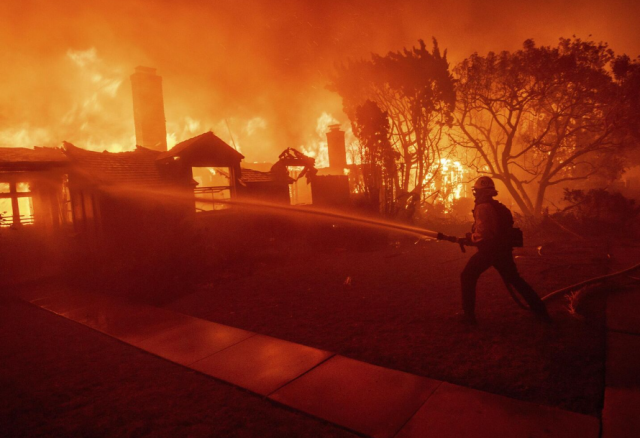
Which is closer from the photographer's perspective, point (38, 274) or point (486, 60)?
point (38, 274)

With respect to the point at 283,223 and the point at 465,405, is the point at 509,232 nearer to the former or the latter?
the point at 465,405

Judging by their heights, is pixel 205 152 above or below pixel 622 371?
above

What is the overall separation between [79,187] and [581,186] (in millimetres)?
38642

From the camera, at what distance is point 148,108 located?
20656 mm

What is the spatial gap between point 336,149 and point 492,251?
2236 cm

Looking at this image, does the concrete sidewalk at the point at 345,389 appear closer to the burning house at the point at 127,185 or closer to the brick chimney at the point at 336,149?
the burning house at the point at 127,185

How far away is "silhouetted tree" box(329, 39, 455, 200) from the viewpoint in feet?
65.0

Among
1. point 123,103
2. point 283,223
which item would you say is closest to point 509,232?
point 283,223

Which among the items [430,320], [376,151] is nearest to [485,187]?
[430,320]

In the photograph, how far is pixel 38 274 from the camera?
11.9 m

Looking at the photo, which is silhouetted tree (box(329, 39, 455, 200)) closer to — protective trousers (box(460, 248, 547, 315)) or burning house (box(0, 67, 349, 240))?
burning house (box(0, 67, 349, 240))

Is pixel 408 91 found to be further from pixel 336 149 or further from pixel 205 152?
pixel 205 152

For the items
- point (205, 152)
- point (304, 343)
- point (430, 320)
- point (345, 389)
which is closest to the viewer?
point (345, 389)

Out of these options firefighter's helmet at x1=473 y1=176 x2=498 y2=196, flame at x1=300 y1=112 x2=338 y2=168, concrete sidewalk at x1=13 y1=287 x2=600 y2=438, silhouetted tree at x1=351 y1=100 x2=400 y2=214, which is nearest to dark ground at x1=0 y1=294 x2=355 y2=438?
concrete sidewalk at x1=13 y1=287 x2=600 y2=438
